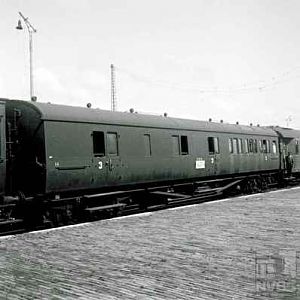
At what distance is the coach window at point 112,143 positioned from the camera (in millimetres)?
13984

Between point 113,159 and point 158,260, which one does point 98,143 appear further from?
point 158,260

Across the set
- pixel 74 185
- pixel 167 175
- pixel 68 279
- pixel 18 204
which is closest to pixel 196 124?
pixel 167 175

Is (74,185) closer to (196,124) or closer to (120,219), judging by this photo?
(120,219)

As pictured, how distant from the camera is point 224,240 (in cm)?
880

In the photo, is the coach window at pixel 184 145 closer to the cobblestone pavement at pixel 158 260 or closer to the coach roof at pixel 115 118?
the coach roof at pixel 115 118

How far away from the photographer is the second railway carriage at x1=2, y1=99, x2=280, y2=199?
39.2 ft

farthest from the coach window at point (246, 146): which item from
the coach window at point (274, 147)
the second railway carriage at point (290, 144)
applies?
the second railway carriage at point (290, 144)

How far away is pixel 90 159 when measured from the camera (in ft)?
43.4

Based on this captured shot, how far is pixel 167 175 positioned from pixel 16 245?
8.40 metres

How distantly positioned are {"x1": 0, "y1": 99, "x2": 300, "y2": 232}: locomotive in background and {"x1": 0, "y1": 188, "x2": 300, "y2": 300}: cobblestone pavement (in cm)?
159

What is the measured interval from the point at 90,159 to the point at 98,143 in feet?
2.14

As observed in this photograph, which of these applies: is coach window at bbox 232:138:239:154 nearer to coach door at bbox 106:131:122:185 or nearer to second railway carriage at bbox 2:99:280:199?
second railway carriage at bbox 2:99:280:199

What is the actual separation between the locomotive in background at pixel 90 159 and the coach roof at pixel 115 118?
0.11ft

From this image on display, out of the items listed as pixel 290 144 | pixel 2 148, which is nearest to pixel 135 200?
pixel 2 148
